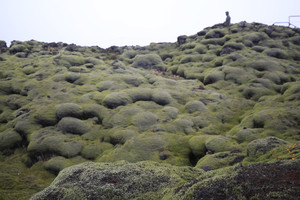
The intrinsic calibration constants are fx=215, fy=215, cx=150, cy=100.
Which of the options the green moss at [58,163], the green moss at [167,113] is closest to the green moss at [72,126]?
the green moss at [58,163]

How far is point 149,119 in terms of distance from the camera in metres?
23.9

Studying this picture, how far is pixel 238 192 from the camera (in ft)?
20.5

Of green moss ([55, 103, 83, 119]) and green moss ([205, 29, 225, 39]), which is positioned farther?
green moss ([205, 29, 225, 39])

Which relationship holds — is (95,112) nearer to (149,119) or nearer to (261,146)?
(149,119)

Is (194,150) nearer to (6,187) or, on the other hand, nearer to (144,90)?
(144,90)

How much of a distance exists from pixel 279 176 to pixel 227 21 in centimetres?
7623

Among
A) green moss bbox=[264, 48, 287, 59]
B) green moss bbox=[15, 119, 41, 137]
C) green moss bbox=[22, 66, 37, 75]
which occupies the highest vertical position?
green moss bbox=[22, 66, 37, 75]

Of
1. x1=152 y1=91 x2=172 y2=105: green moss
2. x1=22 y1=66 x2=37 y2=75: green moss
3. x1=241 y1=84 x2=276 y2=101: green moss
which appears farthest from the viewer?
x1=22 y1=66 x2=37 y2=75: green moss

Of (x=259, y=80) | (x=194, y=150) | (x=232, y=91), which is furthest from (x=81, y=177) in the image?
(x=259, y=80)

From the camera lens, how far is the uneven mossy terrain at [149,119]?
1338cm

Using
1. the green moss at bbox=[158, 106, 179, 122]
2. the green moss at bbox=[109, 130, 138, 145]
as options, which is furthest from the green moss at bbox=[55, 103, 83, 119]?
the green moss at bbox=[158, 106, 179, 122]

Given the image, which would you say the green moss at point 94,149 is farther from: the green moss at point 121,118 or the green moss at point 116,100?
the green moss at point 116,100

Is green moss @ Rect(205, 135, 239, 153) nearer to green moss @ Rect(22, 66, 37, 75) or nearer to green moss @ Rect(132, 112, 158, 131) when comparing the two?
green moss @ Rect(132, 112, 158, 131)

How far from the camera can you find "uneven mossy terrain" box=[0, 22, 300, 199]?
13.4 metres
